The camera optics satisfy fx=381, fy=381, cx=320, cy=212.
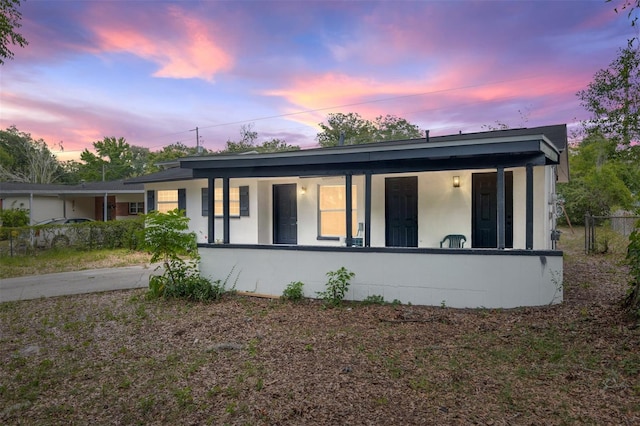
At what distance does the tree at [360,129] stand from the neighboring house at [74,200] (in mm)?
17200

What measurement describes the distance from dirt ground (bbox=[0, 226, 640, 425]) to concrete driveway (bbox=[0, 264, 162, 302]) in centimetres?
155

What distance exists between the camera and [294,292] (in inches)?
261

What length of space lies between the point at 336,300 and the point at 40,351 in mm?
4026

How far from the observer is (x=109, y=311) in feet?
20.6

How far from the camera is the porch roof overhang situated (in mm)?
5754

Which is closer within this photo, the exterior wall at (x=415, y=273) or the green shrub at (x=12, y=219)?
the exterior wall at (x=415, y=273)

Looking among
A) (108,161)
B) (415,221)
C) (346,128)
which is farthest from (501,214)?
(108,161)

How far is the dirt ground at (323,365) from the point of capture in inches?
118

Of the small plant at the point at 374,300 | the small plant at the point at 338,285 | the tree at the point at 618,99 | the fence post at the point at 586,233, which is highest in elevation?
the tree at the point at 618,99

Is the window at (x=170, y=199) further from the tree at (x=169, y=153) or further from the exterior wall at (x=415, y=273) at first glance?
the tree at (x=169, y=153)

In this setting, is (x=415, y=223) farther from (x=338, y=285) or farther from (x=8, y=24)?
(x=8, y=24)

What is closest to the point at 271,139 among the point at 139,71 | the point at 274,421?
the point at 139,71

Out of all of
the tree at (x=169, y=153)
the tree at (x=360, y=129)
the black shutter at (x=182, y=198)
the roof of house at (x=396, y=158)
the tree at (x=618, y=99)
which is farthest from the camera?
the tree at (x=169, y=153)

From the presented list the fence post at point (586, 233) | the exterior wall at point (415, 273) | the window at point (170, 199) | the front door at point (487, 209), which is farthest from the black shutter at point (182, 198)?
the fence post at point (586, 233)
